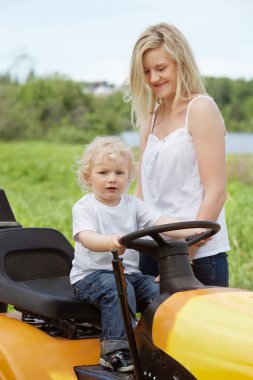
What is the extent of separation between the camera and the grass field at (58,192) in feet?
27.4

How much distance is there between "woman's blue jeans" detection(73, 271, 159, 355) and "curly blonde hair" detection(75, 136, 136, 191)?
384 millimetres

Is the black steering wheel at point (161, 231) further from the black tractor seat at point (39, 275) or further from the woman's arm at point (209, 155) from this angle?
the black tractor seat at point (39, 275)

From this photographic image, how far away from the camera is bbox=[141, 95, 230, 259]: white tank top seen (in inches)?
127

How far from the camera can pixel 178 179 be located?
3.27 meters

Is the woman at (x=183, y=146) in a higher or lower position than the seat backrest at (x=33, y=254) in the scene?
higher

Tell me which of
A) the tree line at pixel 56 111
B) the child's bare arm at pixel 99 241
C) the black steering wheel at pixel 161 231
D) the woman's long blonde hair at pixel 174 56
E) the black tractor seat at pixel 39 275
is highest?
the woman's long blonde hair at pixel 174 56

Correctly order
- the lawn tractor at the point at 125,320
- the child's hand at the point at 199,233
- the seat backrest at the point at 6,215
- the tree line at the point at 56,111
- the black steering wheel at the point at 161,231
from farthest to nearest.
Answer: the tree line at the point at 56,111
the seat backrest at the point at 6,215
the child's hand at the point at 199,233
the black steering wheel at the point at 161,231
the lawn tractor at the point at 125,320

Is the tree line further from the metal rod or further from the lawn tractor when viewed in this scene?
the metal rod

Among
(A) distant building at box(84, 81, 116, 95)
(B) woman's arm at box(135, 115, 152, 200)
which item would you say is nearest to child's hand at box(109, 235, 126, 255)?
(B) woman's arm at box(135, 115, 152, 200)

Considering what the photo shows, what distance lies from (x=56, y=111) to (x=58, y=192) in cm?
1674

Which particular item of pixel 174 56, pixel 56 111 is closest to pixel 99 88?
pixel 56 111

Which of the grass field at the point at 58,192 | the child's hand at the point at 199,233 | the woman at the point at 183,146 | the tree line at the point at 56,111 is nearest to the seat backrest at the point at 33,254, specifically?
the grass field at the point at 58,192

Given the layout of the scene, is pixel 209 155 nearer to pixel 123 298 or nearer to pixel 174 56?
pixel 174 56

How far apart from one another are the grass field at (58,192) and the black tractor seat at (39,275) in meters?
0.38
